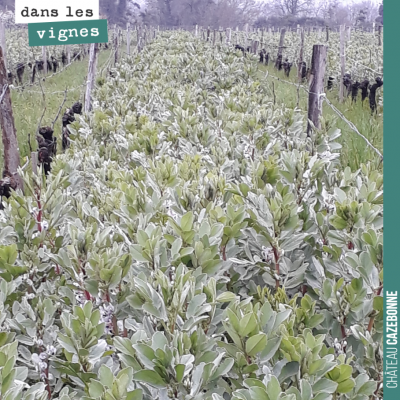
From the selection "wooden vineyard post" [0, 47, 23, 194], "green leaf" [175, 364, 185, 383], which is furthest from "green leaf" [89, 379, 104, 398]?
"wooden vineyard post" [0, 47, 23, 194]

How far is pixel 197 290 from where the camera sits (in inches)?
43.8

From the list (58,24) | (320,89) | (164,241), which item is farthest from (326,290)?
(320,89)

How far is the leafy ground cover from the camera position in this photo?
97 centimetres

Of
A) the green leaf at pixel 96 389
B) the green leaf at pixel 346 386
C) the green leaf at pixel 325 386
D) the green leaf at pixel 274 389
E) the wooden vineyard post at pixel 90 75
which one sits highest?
the wooden vineyard post at pixel 90 75

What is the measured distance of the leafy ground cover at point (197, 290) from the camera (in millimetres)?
971

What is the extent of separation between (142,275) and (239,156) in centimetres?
150

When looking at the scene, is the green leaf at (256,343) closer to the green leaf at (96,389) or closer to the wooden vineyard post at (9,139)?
the green leaf at (96,389)

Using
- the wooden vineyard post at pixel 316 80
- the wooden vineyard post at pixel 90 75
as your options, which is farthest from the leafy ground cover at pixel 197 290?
the wooden vineyard post at pixel 90 75

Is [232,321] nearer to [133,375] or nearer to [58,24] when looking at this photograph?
[133,375]

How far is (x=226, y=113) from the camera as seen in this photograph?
3344 mm

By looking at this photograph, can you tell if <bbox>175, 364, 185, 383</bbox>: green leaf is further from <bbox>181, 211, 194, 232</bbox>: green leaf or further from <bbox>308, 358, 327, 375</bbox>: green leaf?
<bbox>181, 211, 194, 232</bbox>: green leaf

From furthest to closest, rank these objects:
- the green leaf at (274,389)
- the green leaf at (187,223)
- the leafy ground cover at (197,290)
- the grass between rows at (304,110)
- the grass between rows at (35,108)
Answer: the grass between rows at (35,108) → the grass between rows at (304,110) → the green leaf at (187,223) → the leafy ground cover at (197,290) → the green leaf at (274,389)

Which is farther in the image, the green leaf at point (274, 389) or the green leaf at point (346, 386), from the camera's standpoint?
the green leaf at point (346, 386)

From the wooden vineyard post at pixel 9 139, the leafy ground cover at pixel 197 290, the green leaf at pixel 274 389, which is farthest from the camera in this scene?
the wooden vineyard post at pixel 9 139
